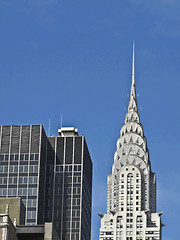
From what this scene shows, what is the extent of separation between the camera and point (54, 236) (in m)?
90.1

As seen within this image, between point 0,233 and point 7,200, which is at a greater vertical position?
point 7,200

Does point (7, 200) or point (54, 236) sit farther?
point (7, 200)

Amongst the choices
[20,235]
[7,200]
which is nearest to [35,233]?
[20,235]

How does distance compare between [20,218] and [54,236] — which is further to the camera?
[20,218]

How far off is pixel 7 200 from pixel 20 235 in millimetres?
15263

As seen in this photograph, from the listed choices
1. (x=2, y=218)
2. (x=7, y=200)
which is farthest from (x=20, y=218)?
(x=2, y=218)

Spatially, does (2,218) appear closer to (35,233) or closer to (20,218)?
(35,233)

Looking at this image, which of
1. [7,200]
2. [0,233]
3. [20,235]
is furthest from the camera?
[7,200]

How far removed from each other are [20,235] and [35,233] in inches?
64.7

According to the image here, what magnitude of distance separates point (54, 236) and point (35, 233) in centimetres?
237

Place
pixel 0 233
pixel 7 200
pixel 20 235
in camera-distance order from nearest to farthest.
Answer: pixel 0 233 → pixel 20 235 → pixel 7 200

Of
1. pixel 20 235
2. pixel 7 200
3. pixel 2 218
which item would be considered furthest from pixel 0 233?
pixel 7 200

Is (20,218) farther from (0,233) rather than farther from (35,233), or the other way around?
(0,233)

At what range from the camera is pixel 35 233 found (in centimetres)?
8894
